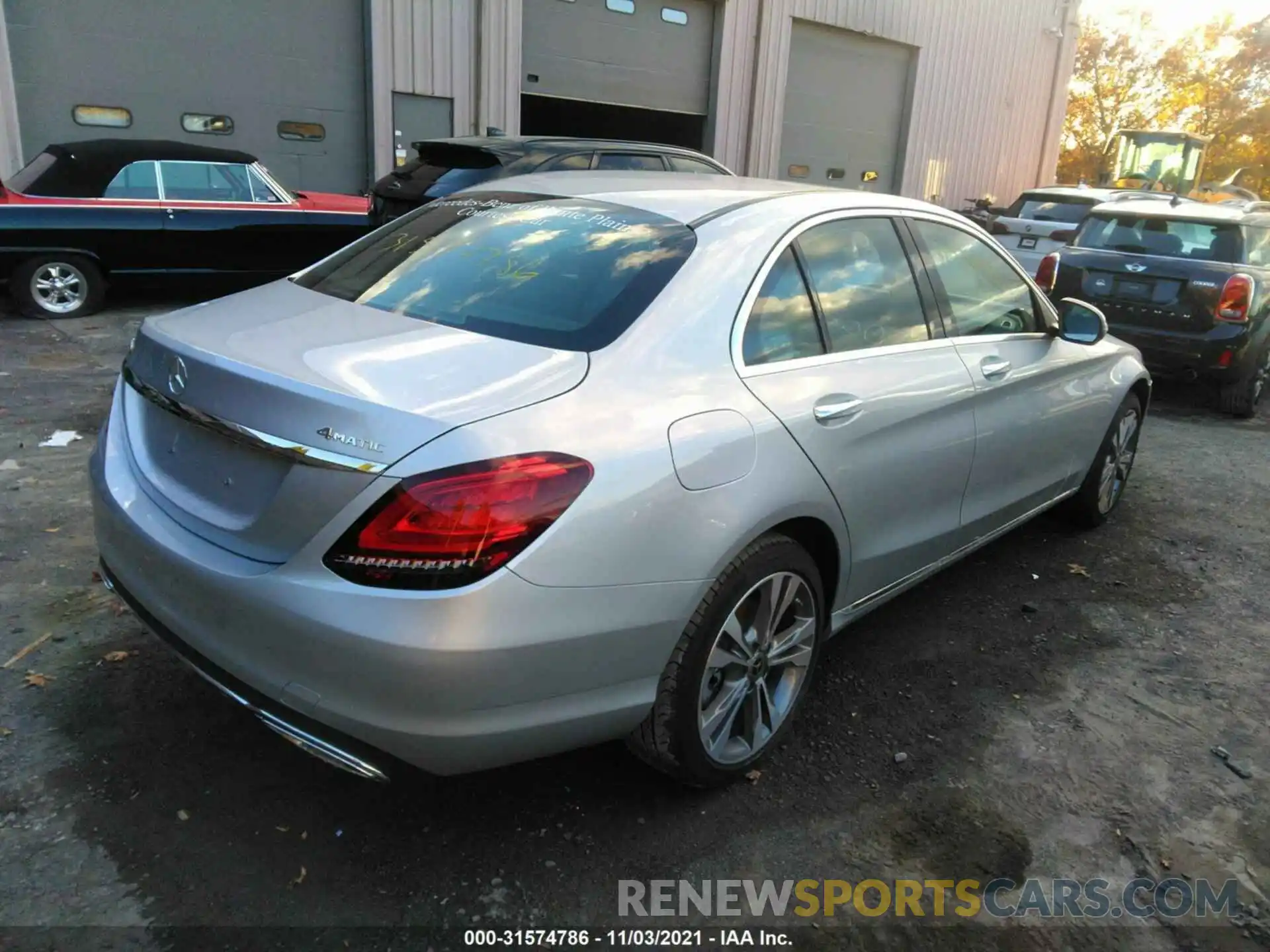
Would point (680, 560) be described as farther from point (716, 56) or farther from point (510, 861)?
point (716, 56)

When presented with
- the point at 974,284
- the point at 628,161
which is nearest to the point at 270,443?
the point at 974,284

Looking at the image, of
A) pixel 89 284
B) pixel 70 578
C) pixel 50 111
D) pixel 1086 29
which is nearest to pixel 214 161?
pixel 89 284

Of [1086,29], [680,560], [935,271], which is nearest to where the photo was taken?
[680,560]

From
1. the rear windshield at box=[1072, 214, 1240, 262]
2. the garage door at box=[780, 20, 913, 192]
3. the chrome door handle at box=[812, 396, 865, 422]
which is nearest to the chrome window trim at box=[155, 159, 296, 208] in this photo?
the rear windshield at box=[1072, 214, 1240, 262]

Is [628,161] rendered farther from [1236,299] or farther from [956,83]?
[956,83]

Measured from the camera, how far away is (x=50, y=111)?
10.1 metres

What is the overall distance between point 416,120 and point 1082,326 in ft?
32.9

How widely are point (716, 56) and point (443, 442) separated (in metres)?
14.3

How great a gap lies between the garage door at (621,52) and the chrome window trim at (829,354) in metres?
10.6

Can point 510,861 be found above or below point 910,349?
below

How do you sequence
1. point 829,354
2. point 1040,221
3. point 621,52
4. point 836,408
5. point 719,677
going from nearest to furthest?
point 719,677, point 836,408, point 829,354, point 1040,221, point 621,52

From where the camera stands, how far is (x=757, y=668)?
2807 millimetres

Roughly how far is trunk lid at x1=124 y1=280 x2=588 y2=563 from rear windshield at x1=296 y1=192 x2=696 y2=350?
13 centimetres

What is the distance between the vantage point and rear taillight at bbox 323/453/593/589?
2.08 meters
